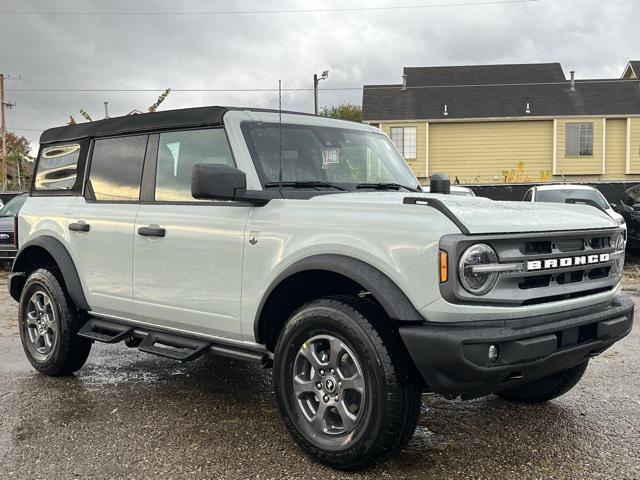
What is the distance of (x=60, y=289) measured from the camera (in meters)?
5.41

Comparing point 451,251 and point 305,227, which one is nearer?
point 451,251

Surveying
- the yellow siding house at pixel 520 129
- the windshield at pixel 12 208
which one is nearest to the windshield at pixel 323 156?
the windshield at pixel 12 208

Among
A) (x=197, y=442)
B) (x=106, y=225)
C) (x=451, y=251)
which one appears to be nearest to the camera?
(x=451, y=251)

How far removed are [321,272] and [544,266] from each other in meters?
1.18

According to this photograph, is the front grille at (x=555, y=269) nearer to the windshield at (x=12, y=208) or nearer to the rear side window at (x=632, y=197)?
the rear side window at (x=632, y=197)

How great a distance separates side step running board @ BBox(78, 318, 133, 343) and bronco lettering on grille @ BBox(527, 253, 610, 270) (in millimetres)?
2880

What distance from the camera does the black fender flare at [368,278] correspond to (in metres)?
3.25

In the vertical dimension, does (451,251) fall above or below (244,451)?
above

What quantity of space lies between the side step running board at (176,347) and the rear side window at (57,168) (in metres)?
1.65

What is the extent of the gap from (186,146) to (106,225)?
907 millimetres

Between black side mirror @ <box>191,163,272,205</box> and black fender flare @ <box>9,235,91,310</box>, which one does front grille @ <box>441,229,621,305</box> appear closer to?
black side mirror @ <box>191,163,272,205</box>

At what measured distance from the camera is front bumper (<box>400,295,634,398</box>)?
3.10m

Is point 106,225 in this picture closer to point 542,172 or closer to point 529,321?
point 529,321

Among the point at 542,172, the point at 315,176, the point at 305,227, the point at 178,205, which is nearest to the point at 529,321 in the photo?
the point at 305,227
